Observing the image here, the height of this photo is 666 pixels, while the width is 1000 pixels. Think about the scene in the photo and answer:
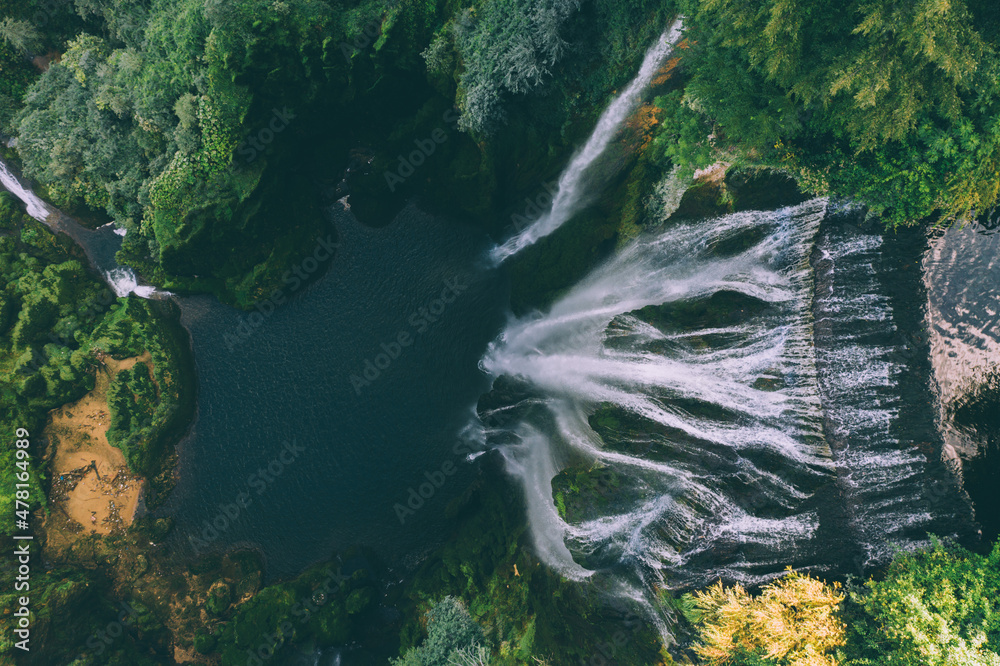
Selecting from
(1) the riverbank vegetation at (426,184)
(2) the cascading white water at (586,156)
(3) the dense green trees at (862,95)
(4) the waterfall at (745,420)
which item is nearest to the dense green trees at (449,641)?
(1) the riverbank vegetation at (426,184)

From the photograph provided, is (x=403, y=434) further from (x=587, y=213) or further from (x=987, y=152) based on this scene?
(x=987, y=152)

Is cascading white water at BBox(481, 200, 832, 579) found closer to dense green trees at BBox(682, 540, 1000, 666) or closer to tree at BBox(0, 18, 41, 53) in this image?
dense green trees at BBox(682, 540, 1000, 666)

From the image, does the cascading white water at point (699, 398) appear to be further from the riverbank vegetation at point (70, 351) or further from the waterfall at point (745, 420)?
the riverbank vegetation at point (70, 351)

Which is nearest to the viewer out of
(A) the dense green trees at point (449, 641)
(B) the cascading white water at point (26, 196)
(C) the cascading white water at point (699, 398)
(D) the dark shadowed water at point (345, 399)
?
(C) the cascading white water at point (699, 398)

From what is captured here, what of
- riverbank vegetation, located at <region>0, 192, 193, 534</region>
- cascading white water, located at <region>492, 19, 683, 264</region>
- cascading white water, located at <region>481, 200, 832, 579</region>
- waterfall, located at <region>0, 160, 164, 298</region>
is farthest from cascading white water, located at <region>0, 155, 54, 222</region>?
cascading white water, located at <region>481, 200, 832, 579</region>

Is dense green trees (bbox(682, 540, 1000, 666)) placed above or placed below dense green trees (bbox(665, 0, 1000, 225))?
below

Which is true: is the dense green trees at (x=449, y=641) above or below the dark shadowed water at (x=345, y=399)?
below

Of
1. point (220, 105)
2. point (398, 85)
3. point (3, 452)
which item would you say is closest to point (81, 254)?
point (3, 452)
